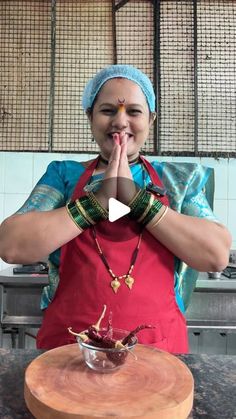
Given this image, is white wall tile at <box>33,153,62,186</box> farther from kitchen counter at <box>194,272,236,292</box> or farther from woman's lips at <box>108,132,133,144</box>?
woman's lips at <box>108,132,133,144</box>

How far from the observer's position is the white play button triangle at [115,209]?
85 cm

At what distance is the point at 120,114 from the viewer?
92cm

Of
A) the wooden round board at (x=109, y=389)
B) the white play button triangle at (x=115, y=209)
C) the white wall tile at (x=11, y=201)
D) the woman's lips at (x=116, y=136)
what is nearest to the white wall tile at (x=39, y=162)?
the white wall tile at (x=11, y=201)

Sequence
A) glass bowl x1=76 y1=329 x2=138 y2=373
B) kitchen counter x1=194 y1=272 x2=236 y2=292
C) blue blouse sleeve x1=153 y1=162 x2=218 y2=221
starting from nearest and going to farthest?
glass bowl x1=76 y1=329 x2=138 y2=373 → blue blouse sleeve x1=153 y1=162 x2=218 y2=221 → kitchen counter x1=194 y1=272 x2=236 y2=292

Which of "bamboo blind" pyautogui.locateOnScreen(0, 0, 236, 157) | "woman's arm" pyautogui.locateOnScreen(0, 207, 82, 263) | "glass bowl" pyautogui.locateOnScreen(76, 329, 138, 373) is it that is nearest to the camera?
"glass bowl" pyautogui.locateOnScreen(76, 329, 138, 373)

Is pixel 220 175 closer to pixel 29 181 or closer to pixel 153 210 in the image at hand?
pixel 29 181

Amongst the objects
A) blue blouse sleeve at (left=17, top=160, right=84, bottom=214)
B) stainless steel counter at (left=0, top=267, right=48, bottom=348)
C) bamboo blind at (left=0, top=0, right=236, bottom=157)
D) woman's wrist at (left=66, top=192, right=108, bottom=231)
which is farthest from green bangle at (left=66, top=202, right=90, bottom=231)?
bamboo blind at (left=0, top=0, right=236, bottom=157)

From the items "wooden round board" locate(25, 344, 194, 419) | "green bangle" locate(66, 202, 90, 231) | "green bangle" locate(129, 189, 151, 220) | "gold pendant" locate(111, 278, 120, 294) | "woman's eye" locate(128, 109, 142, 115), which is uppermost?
"woman's eye" locate(128, 109, 142, 115)

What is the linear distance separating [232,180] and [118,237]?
5.15 ft

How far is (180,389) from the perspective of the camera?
53 cm

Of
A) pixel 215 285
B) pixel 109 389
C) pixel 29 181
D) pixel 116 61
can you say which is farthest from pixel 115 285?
pixel 116 61

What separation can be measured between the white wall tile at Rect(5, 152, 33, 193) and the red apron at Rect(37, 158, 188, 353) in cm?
143

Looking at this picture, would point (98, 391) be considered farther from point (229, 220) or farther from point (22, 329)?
point (229, 220)

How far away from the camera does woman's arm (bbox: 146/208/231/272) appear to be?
33.6 inches
